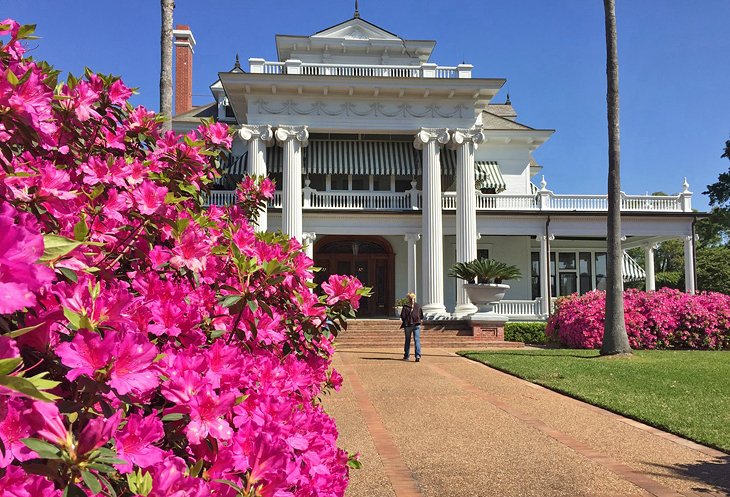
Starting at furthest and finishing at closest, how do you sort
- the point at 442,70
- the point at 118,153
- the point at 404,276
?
the point at 404,276, the point at 442,70, the point at 118,153

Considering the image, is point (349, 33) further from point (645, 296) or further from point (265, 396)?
point (265, 396)

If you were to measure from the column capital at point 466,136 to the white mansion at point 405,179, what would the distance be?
57 mm

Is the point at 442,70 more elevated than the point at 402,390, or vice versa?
the point at 442,70

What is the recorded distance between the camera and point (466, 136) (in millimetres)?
23031

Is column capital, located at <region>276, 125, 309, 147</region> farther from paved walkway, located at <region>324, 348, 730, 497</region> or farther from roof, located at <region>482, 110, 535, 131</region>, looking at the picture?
paved walkway, located at <region>324, 348, 730, 497</region>

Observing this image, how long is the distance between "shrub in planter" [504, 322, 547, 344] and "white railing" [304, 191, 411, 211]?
269 inches

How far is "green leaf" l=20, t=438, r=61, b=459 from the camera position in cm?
111

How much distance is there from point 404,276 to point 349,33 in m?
12.0

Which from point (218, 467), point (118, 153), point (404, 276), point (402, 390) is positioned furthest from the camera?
point (404, 276)

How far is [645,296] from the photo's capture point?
1869cm

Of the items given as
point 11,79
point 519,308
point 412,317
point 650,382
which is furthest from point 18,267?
point 519,308

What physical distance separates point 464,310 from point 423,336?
9.12ft

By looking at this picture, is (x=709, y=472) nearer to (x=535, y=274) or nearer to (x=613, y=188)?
(x=613, y=188)

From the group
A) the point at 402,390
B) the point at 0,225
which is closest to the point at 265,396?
the point at 0,225
